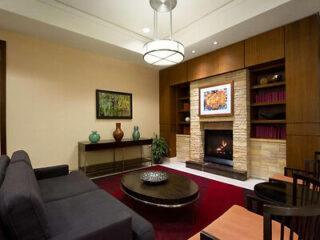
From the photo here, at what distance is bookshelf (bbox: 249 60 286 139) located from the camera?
3501mm

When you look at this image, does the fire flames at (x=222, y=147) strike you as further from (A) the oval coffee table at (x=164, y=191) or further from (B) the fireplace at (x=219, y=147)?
(A) the oval coffee table at (x=164, y=191)

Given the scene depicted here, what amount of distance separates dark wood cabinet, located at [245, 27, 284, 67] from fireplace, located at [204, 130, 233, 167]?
1709 mm

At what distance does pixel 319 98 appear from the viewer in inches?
110

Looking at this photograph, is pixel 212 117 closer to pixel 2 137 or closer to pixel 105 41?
pixel 105 41

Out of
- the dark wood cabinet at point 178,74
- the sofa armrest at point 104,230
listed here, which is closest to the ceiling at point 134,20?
the dark wood cabinet at point 178,74

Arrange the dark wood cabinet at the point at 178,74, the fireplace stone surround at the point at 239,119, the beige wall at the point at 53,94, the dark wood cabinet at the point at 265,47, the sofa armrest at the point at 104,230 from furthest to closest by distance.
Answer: the dark wood cabinet at the point at 178,74, the fireplace stone surround at the point at 239,119, the beige wall at the point at 53,94, the dark wood cabinet at the point at 265,47, the sofa armrest at the point at 104,230

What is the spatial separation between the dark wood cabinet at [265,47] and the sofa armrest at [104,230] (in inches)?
145

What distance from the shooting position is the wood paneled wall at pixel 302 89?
2.82 metres

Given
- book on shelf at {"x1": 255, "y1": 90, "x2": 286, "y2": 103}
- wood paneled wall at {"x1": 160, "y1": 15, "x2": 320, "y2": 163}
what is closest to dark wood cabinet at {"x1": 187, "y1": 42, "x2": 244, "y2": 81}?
wood paneled wall at {"x1": 160, "y1": 15, "x2": 320, "y2": 163}

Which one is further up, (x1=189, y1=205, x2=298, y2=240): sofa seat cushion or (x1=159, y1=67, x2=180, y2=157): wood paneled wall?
(x1=159, y1=67, x2=180, y2=157): wood paneled wall

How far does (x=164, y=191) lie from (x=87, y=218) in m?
0.99

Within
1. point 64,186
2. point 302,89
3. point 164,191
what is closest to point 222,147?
point 302,89

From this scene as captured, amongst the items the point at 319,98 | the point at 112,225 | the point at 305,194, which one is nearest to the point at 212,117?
the point at 319,98

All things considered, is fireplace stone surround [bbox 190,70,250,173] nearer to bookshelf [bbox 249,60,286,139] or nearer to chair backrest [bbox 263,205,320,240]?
bookshelf [bbox 249,60,286,139]
